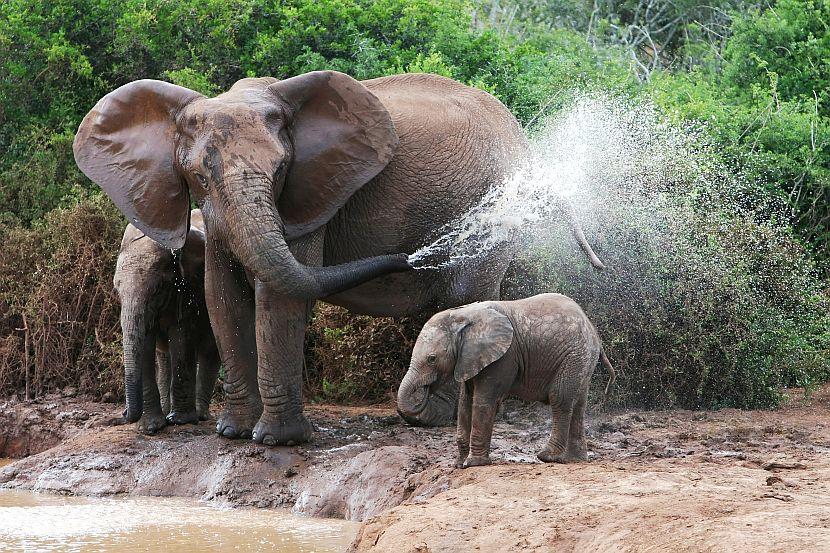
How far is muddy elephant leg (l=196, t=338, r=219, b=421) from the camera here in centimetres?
1067

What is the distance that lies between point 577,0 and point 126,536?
17684mm

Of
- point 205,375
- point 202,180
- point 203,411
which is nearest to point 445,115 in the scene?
point 202,180

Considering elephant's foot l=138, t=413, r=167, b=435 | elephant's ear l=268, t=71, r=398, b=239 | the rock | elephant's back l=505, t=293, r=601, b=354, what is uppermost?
elephant's ear l=268, t=71, r=398, b=239

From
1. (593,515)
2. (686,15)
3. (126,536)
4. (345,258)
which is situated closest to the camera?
(593,515)

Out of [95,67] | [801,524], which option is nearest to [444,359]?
[801,524]

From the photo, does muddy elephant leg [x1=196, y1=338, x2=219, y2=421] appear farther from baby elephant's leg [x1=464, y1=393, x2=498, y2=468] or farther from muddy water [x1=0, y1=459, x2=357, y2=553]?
baby elephant's leg [x1=464, y1=393, x2=498, y2=468]

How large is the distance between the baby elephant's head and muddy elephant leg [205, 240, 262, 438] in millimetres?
2068

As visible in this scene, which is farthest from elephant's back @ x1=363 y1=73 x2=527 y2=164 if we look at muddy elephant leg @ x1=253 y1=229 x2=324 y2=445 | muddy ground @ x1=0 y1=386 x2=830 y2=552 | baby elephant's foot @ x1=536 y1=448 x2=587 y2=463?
baby elephant's foot @ x1=536 y1=448 x2=587 y2=463

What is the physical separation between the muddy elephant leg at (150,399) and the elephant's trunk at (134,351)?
3.9 inches

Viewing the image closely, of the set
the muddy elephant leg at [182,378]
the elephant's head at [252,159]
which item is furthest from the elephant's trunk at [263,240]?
the muddy elephant leg at [182,378]

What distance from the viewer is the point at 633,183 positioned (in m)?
11.9

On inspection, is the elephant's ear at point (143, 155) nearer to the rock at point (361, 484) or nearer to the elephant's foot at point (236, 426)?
the elephant's foot at point (236, 426)

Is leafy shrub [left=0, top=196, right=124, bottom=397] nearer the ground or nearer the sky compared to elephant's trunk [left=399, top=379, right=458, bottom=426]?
nearer the sky

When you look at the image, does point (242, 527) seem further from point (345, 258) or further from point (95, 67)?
point (95, 67)
